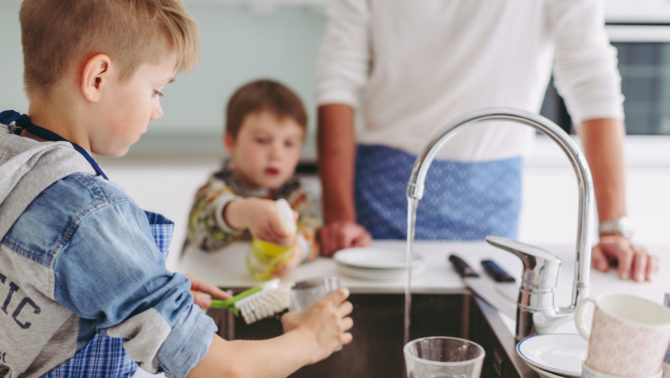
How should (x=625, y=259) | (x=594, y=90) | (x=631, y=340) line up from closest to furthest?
(x=631, y=340), (x=625, y=259), (x=594, y=90)

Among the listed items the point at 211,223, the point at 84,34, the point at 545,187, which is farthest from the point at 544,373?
the point at 545,187

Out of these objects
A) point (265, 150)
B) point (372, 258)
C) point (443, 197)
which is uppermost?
point (265, 150)

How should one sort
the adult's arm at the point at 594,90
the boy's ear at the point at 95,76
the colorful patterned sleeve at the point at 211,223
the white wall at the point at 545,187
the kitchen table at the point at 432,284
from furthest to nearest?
the white wall at the point at 545,187
the adult's arm at the point at 594,90
the colorful patterned sleeve at the point at 211,223
the kitchen table at the point at 432,284
the boy's ear at the point at 95,76

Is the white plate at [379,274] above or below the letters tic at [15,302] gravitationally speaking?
below

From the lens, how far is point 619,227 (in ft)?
4.12

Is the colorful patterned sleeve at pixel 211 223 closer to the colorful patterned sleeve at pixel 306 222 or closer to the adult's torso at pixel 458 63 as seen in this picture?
Result: the colorful patterned sleeve at pixel 306 222

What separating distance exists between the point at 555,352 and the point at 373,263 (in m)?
0.48

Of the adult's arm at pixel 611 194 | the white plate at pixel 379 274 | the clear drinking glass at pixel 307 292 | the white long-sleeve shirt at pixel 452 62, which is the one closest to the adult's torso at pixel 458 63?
the white long-sleeve shirt at pixel 452 62

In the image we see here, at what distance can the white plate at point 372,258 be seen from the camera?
3.70 ft

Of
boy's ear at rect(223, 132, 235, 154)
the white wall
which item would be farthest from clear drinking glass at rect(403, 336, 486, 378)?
the white wall

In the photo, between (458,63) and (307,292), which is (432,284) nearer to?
(307,292)

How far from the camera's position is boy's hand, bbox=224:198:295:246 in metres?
1.00

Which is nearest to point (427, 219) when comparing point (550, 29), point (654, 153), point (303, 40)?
point (550, 29)

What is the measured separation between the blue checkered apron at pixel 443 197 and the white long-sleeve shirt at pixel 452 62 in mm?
37
